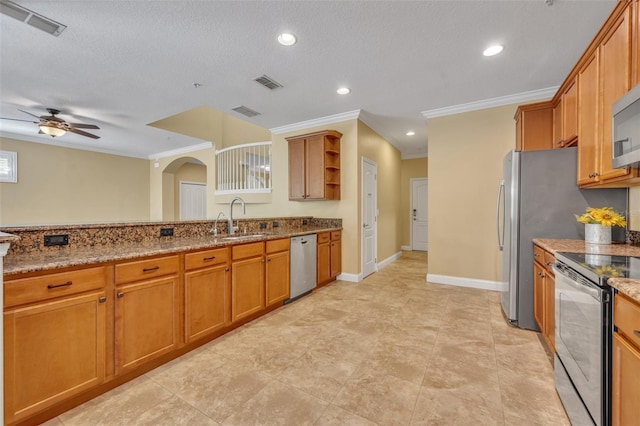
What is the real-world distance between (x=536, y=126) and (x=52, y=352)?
4.77 m

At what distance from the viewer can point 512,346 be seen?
7.70ft

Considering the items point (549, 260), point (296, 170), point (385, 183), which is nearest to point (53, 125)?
point (296, 170)

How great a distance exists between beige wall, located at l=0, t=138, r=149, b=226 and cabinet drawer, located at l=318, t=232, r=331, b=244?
5.02 m

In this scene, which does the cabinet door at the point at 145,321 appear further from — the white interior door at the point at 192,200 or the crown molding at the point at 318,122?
the white interior door at the point at 192,200

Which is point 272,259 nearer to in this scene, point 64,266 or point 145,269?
point 145,269

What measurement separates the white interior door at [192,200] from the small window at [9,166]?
11.2 ft

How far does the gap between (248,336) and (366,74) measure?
311 cm

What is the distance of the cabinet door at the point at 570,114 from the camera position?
246cm

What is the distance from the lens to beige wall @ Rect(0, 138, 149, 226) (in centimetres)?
596

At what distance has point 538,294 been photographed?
2.42 m

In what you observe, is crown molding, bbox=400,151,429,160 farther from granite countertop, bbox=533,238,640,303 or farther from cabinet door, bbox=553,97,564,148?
granite countertop, bbox=533,238,640,303

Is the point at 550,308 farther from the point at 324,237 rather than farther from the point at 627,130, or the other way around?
the point at 324,237

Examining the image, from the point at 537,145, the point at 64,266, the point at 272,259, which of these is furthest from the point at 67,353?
the point at 537,145

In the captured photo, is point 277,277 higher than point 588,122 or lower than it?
lower
